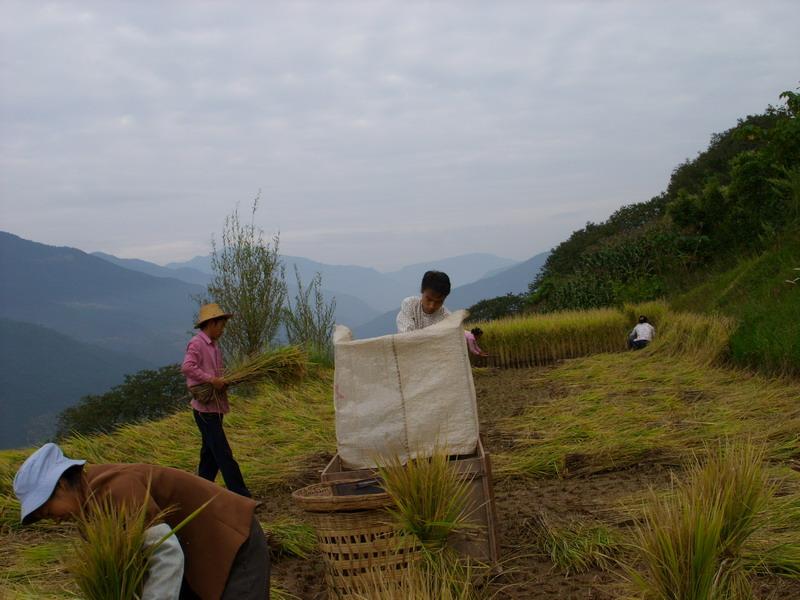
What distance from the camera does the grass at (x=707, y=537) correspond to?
239 centimetres

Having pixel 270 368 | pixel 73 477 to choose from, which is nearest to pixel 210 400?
pixel 270 368

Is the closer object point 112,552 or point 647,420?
point 112,552

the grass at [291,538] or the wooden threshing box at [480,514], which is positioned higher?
the wooden threshing box at [480,514]

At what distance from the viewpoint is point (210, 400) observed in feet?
16.0

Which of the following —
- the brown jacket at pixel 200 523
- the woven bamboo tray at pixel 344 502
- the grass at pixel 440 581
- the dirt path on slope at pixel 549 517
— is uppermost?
the brown jacket at pixel 200 523

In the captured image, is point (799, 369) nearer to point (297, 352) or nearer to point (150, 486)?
point (297, 352)

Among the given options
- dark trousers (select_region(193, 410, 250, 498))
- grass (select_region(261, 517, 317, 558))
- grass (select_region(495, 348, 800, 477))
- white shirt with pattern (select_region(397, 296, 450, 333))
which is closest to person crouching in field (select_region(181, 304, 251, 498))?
dark trousers (select_region(193, 410, 250, 498))

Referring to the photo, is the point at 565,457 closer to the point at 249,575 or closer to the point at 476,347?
the point at 249,575

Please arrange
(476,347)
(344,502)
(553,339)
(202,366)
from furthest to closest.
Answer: (553,339), (476,347), (202,366), (344,502)

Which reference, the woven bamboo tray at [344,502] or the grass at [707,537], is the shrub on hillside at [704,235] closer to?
the grass at [707,537]

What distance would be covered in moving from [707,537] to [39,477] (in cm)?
187

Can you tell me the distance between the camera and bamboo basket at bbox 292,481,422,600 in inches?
114

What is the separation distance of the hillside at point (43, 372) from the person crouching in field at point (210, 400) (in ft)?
370

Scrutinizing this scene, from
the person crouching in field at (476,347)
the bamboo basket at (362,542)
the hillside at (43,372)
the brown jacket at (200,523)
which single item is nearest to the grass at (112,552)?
the brown jacket at (200,523)
